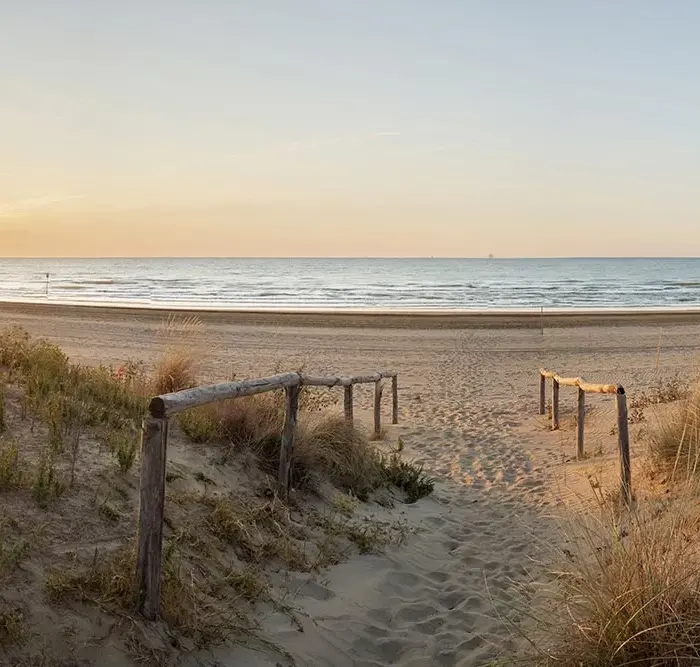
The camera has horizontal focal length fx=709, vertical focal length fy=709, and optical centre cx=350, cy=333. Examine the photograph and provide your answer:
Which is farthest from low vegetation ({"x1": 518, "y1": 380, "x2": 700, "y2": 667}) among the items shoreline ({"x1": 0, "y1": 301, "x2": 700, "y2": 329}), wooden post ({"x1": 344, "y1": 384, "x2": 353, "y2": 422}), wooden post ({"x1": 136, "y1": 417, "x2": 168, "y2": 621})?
shoreline ({"x1": 0, "y1": 301, "x2": 700, "y2": 329})

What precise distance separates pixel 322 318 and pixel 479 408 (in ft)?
65.4

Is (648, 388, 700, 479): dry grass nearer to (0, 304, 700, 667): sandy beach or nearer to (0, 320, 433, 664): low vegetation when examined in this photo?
(0, 304, 700, 667): sandy beach

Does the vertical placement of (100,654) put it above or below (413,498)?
above

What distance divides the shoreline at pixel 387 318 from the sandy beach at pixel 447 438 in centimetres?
28

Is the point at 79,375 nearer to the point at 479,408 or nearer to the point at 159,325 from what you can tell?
the point at 479,408

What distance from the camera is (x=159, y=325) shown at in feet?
95.9

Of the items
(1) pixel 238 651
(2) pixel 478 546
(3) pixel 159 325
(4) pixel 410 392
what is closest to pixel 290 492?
(2) pixel 478 546

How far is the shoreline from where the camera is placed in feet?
101

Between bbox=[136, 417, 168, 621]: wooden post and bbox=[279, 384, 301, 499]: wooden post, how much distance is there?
7.36 ft

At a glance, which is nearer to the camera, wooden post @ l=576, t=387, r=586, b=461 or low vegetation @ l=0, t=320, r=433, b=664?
low vegetation @ l=0, t=320, r=433, b=664

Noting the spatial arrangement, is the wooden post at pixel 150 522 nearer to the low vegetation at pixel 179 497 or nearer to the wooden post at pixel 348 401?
the low vegetation at pixel 179 497

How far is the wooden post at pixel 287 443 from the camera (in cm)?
609

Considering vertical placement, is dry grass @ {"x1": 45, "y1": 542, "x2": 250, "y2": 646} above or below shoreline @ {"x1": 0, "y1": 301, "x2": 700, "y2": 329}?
below

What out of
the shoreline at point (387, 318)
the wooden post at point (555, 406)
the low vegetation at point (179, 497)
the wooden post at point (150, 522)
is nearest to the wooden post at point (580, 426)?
the wooden post at point (555, 406)
